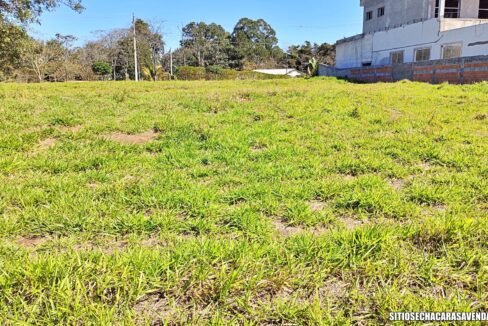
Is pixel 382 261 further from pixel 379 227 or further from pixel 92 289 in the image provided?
pixel 92 289

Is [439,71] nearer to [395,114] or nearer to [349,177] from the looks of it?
[395,114]

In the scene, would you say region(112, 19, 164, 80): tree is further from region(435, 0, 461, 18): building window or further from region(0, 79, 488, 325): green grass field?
region(0, 79, 488, 325): green grass field

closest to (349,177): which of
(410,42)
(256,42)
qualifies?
(410,42)

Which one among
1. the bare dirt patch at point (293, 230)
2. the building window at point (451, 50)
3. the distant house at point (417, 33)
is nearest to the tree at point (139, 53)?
the distant house at point (417, 33)

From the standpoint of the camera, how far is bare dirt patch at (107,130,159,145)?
188 inches

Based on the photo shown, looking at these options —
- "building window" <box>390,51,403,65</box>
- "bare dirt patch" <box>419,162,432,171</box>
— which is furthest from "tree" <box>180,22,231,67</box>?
"bare dirt patch" <box>419,162,432,171</box>

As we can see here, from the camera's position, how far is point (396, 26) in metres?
25.0

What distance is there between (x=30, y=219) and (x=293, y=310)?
192cm

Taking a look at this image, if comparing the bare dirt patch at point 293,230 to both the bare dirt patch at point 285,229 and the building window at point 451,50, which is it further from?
the building window at point 451,50

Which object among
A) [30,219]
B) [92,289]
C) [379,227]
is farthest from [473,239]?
[30,219]

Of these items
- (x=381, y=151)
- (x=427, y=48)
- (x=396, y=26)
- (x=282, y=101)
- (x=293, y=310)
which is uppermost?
(x=396, y=26)

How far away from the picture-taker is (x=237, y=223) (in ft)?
8.16

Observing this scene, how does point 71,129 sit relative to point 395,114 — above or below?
below

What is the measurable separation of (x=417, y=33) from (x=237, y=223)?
24.4 m
